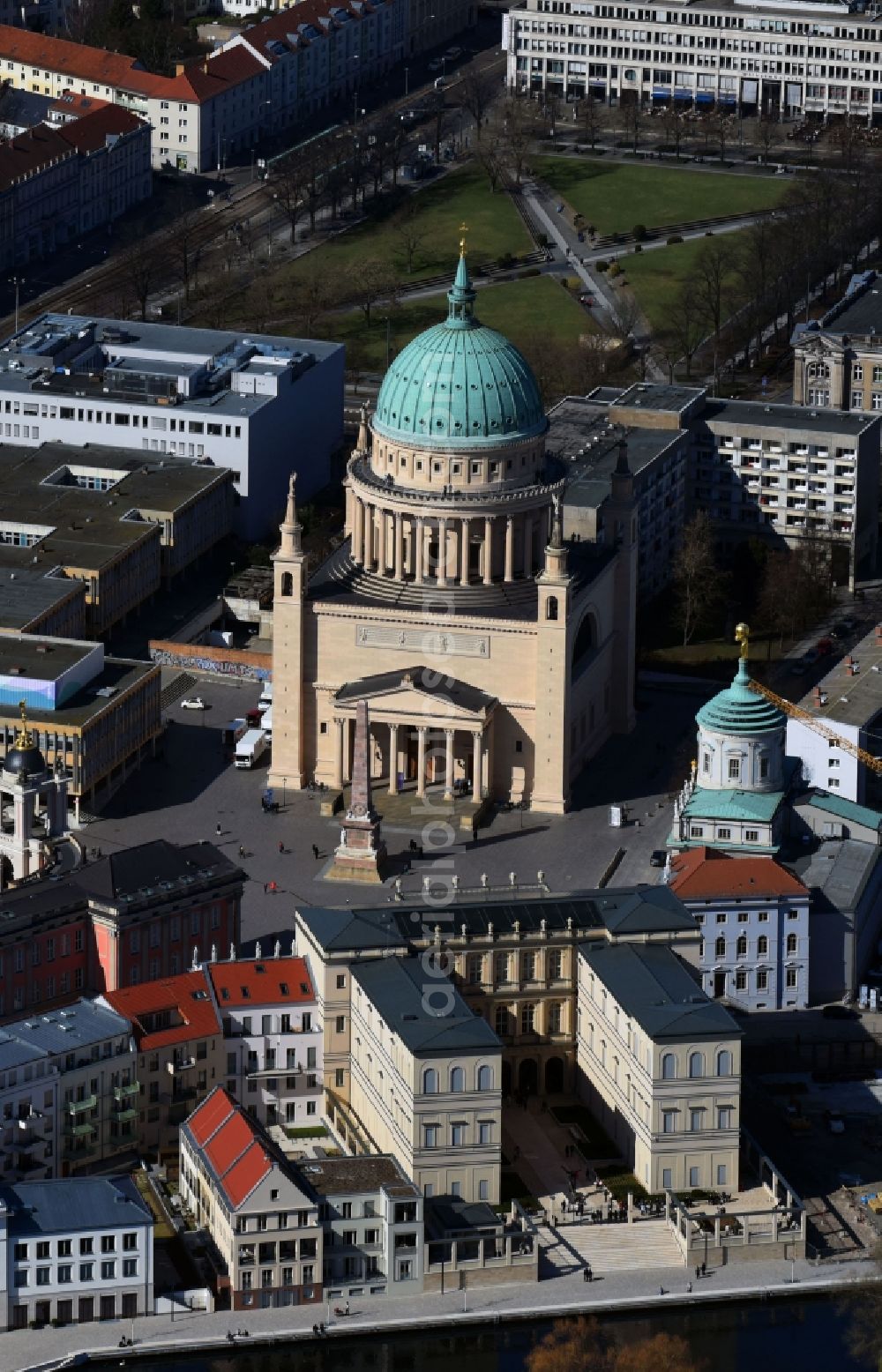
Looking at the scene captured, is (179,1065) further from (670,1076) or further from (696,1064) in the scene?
(696,1064)

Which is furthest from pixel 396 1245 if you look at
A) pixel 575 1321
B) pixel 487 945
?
pixel 487 945

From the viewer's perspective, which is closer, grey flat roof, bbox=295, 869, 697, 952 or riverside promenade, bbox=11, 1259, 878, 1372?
riverside promenade, bbox=11, 1259, 878, 1372

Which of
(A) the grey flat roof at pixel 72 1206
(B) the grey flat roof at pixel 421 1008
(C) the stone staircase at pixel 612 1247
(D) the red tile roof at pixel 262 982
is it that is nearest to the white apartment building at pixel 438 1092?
(B) the grey flat roof at pixel 421 1008

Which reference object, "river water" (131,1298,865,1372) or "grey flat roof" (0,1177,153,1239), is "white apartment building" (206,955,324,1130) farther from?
"river water" (131,1298,865,1372)

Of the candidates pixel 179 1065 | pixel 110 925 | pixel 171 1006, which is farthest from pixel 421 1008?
pixel 110 925

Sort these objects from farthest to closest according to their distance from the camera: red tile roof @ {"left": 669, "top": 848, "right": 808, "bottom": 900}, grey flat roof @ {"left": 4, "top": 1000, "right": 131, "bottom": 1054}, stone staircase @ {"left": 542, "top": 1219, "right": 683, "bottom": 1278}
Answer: red tile roof @ {"left": 669, "top": 848, "right": 808, "bottom": 900}, grey flat roof @ {"left": 4, "top": 1000, "right": 131, "bottom": 1054}, stone staircase @ {"left": 542, "top": 1219, "right": 683, "bottom": 1278}

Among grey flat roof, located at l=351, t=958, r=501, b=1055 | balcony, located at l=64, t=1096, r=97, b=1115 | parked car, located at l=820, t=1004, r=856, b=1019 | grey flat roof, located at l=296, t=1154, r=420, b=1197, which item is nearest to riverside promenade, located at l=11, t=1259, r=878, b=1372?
grey flat roof, located at l=296, t=1154, r=420, b=1197

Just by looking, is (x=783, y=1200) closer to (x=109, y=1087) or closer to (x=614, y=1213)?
(x=614, y=1213)
